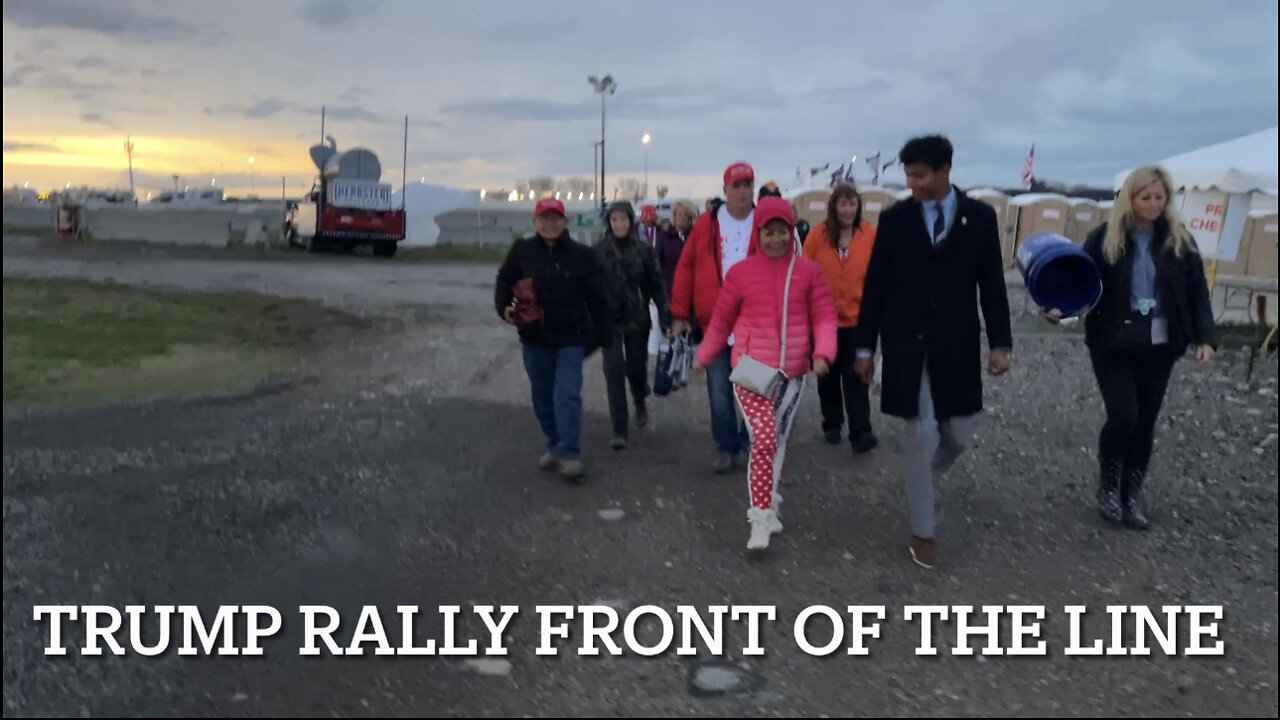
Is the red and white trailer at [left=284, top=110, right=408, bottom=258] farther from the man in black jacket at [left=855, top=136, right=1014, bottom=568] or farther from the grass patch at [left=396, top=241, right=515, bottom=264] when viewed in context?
the man in black jacket at [left=855, top=136, right=1014, bottom=568]

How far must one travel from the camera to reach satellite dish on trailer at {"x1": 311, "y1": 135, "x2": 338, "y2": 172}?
31.7 metres

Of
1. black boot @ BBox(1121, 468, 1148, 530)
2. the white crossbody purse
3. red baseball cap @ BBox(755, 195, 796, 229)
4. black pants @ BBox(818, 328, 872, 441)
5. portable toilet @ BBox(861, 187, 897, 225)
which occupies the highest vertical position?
portable toilet @ BBox(861, 187, 897, 225)

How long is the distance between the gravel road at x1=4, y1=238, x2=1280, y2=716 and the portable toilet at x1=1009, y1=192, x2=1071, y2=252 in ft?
69.2

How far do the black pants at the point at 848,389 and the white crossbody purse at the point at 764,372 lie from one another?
174 cm

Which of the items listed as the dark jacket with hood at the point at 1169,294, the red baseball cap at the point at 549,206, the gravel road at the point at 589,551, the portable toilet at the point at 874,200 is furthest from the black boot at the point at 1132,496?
the portable toilet at the point at 874,200

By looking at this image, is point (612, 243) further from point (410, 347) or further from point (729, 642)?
point (410, 347)

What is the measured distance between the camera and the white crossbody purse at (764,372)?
17.1ft

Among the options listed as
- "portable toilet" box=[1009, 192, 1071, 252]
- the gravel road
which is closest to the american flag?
"portable toilet" box=[1009, 192, 1071, 252]

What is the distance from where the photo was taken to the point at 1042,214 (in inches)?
1165

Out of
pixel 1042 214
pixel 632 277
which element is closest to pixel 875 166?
pixel 1042 214

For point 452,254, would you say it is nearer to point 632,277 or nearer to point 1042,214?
point 1042,214

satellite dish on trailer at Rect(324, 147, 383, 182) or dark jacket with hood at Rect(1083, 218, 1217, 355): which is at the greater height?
satellite dish on trailer at Rect(324, 147, 383, 182)

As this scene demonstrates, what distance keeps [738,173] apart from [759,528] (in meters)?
2.37

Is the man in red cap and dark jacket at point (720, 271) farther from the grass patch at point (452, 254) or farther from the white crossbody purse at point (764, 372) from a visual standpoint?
the grass patch at point (452, 254)
